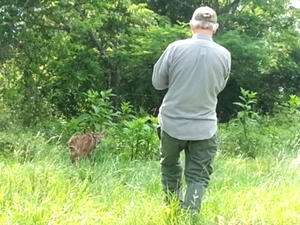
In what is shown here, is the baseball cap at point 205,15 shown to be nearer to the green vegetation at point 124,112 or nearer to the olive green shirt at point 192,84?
the olive green shirt at point 192,84

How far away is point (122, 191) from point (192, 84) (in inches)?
51.6

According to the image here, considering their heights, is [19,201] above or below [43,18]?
below

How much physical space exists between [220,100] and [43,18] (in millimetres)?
4322

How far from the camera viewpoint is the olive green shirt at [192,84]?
13.3 ft

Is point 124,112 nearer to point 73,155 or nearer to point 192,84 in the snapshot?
point 73,155

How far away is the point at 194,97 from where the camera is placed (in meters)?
4.08

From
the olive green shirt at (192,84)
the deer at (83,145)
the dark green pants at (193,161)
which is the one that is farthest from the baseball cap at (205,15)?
the deer at (83,145)

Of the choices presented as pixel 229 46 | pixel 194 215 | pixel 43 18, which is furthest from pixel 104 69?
pixel 194 215

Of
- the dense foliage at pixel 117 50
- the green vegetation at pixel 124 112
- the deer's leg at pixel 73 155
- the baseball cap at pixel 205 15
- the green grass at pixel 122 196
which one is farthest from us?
the dense foliage at pixel 117 50

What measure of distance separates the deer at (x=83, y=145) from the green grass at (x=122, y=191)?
0.13 metres

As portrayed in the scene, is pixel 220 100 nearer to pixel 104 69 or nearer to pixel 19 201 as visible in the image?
pixel 104 69

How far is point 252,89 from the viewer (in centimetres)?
1188

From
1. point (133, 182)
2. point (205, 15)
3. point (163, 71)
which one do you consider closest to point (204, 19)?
point (205, 15)

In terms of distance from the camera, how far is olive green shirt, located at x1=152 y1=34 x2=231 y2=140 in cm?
407
